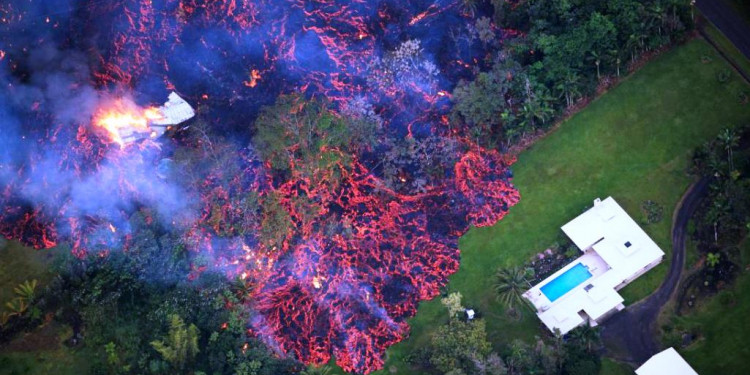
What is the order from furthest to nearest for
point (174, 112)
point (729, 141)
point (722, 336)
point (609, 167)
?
1. point (174, 112)
2. point (609, 167)
3. point (729, 141)
4. point (722, 336)

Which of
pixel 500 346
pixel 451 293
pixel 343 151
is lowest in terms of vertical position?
pixel 500 346

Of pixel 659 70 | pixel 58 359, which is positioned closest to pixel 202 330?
pixel 58 359

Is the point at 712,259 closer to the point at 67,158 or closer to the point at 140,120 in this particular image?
the point at 140,120

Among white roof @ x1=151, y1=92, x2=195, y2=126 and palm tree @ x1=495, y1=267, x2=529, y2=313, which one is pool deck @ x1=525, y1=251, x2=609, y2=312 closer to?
palm tree @ x1=495, y1=267, x2=529, y2=313

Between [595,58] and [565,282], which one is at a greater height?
[595,58]

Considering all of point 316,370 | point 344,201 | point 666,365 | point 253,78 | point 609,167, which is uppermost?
point 253,78

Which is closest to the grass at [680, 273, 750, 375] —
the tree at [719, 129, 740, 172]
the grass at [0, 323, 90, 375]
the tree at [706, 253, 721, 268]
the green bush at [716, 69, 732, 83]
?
the tree at [706, 253, 721, 268]

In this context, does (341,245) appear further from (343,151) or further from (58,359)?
(58,359)

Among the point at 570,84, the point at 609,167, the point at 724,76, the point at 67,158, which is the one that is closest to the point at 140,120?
the point at 67,158
